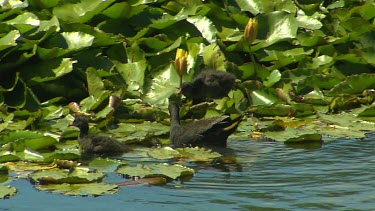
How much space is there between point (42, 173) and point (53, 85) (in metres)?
2.41

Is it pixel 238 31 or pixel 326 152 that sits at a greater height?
pixel 238 31

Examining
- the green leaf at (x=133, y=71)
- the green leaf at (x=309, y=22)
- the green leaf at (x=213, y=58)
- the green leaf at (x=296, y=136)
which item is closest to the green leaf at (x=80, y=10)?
the green leaf at (x=133, y=71)

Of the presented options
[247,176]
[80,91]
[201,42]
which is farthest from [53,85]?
[247,176]

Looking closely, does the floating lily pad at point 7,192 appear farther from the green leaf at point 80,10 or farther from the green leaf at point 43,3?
the green leaf at point 43,3

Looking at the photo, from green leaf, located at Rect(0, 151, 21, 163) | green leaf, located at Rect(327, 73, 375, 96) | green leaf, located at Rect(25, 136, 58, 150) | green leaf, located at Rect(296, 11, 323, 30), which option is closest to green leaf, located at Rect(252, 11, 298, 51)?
green leaf, located at Rect(296, 11, 323, 30)

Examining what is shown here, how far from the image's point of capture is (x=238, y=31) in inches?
477

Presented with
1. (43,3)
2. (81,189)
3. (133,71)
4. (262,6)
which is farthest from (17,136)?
(262,6)

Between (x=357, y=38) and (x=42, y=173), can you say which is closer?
(x=42, y=173)

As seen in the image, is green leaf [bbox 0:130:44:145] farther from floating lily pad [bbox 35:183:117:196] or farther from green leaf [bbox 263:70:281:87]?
green leaf [bbox 263:70:281:87]

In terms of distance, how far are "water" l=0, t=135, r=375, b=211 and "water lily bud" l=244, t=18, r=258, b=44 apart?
1.96m

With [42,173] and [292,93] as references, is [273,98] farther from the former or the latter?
[42,173]

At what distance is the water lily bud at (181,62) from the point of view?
10.8 meters

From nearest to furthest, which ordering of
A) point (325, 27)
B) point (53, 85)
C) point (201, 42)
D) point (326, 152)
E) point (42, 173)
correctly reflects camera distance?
point (42, 173) → point (326, 152) → point (53, 85) → point (201, 42) → point (325, 27)

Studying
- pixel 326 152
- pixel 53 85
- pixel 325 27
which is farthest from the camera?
pixel 325 27
